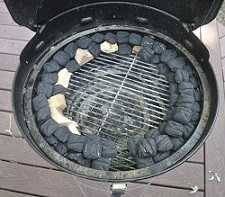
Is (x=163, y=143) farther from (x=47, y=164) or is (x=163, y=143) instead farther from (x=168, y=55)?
(x=47, y=164)

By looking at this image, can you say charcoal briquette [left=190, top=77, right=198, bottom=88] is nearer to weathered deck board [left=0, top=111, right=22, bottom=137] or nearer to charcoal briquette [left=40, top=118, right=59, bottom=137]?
charcoal briquette [left=40, top=118, right=59, bottom=137]

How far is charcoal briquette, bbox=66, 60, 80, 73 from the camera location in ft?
4.54

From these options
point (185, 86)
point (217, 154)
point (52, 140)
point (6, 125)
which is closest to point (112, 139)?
point (52, 140)

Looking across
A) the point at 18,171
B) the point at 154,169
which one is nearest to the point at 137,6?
the point at 154,169

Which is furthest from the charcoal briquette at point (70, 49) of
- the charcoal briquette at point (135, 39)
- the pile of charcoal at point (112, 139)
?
the charcoal briquette at point (135, 39)

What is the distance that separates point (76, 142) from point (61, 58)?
0.38 m

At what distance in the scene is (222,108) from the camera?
171 centimetres

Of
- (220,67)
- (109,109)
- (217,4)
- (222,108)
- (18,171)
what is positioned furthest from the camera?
(220,67)

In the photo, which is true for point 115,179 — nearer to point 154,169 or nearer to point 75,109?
point 154,169

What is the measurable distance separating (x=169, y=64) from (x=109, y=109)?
295 millimetres

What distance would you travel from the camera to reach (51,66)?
1343 millimetres

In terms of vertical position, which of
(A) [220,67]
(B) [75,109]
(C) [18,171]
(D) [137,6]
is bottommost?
(C) [18,171]

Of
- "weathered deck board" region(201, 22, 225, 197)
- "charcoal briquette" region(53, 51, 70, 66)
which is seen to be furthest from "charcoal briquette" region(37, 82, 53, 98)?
"weathered deck board" region(201, 22, 225, 197)

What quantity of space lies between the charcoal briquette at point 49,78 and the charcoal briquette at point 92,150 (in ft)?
1.00
